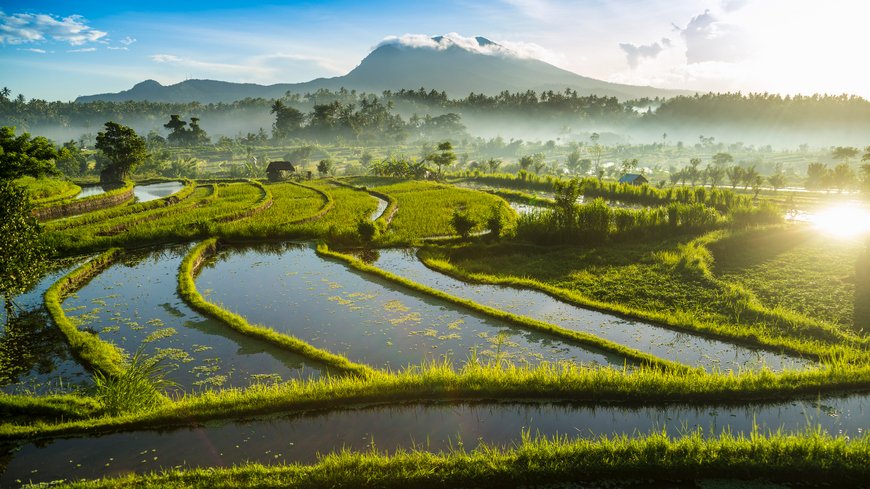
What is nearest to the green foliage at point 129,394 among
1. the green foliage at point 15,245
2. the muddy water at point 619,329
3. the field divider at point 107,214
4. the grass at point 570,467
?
the grass at point 570,467

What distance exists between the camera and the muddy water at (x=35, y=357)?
707 centimetres

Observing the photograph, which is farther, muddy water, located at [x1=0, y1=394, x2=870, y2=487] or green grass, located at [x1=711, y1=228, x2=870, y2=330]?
green grass, located at [x1=711, y1=228, x2=870, y2=330]

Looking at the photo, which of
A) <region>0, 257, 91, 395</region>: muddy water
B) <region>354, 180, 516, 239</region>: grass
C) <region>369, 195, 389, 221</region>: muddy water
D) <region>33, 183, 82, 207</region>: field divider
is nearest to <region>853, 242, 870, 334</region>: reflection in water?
<region>354, 180, 516, 239</region>: grass

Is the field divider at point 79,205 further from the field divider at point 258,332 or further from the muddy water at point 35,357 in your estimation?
the muddy water at point 35,357

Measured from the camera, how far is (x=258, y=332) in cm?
885

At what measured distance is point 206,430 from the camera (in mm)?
5914

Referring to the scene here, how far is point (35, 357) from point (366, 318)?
6.53 m

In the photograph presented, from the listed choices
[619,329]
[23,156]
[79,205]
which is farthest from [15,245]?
[23,156]

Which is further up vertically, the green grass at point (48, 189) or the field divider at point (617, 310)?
the green grass at point (48, 189)

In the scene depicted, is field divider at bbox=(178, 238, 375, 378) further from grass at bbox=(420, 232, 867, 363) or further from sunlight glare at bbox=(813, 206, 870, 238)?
sunlight glare at bbox=(813, 206, 870, 238)

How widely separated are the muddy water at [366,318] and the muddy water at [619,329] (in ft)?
3.16

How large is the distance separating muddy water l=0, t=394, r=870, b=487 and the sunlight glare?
1644cm

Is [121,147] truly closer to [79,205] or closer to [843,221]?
[79,205]

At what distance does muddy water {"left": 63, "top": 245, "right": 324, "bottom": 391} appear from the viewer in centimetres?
754
